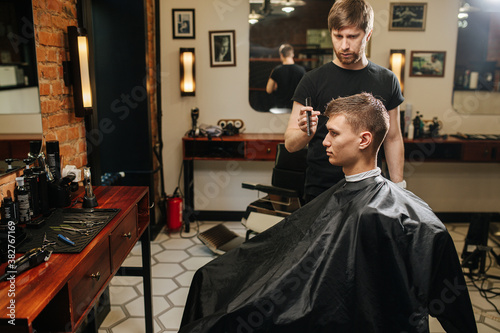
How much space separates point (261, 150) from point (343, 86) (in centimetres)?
196

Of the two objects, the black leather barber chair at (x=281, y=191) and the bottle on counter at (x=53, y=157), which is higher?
the bottle on counter at (x=53, y=157)

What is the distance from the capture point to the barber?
5.81 feet

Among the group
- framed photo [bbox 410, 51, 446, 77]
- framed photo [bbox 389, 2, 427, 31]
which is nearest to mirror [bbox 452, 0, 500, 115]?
framed photo [bbox 410, 51, 446, 77]

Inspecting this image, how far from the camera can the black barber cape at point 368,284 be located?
136 cm

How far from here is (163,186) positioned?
4.09 meters

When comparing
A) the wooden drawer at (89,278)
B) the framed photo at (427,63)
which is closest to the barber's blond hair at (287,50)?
the framed photo at (427,63)

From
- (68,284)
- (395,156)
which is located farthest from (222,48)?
(68,284)

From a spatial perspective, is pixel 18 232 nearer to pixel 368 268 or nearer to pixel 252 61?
pixel 368 268

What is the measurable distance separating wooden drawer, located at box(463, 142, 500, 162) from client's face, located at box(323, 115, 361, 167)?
2710mm

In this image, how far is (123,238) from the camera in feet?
5.65

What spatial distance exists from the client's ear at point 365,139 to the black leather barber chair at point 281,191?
1347 millimetres

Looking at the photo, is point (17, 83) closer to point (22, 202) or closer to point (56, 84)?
point (56, 84)

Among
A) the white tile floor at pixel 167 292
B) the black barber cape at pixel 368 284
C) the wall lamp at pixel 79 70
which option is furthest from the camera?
the white tile floor at pixel 167 292

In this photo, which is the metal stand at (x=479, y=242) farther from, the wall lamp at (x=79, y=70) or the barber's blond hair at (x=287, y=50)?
the wall lamp at (x=79, y=70)
